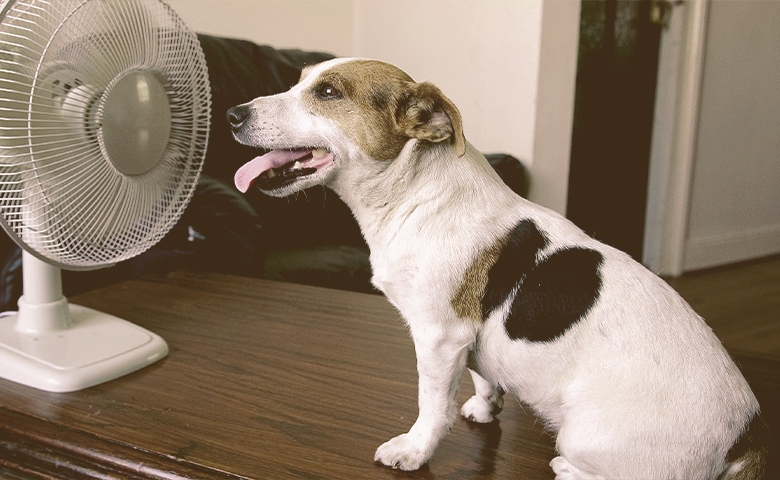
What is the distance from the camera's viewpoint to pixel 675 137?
3496 mm

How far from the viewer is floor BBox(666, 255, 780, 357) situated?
2.63 meters

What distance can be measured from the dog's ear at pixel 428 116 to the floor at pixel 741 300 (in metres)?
1.81

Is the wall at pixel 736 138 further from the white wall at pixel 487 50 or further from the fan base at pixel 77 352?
the fan base at pixel 77 352

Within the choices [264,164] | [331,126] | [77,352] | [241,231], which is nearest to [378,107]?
[331,126]

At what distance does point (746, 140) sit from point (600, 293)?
11.5 ft

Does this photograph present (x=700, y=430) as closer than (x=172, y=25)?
Yes

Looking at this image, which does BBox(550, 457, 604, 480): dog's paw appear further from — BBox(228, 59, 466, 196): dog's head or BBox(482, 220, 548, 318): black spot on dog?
BBox(228, 59, 466, 196): dog's head

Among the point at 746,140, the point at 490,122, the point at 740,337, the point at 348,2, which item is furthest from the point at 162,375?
the point at 746,140

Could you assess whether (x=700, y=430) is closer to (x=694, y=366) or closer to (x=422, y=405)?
(x=694, y=366)

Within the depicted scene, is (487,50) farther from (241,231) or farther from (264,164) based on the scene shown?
(264,164)

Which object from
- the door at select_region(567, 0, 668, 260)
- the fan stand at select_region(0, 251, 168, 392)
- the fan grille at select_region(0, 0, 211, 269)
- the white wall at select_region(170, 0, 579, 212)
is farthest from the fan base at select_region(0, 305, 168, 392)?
the door at select_region(567, 0, 668, 260)

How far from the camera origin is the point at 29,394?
39.4 inches

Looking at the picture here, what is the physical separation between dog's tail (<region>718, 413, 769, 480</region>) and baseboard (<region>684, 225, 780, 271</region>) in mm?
3098

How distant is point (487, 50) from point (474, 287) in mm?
2192
